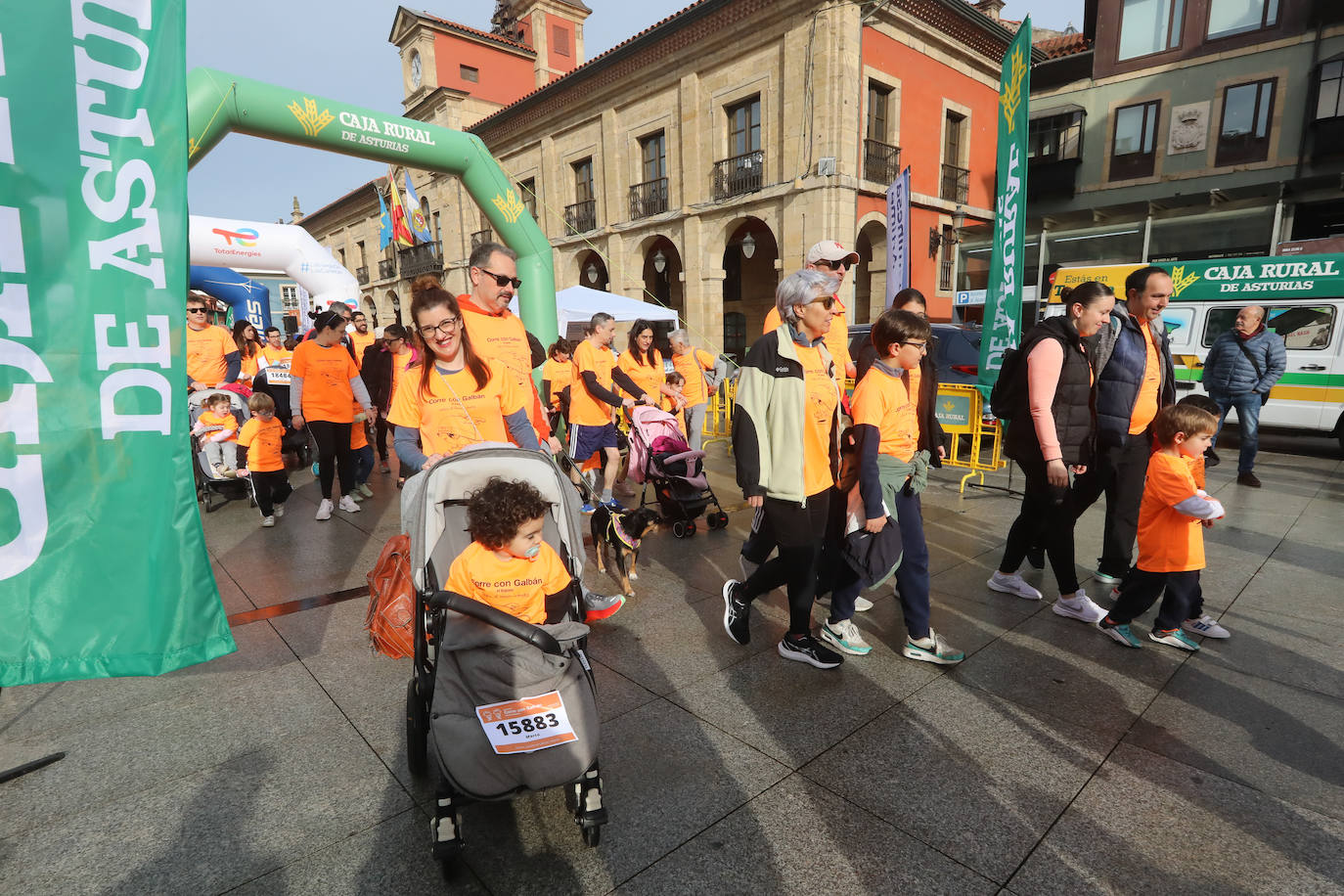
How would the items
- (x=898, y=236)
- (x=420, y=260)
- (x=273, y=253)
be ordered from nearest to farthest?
(x=898, y=236) < (x=273, y=253) < (x=420, y=260)

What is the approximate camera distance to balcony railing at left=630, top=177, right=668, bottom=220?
2025 centimetres

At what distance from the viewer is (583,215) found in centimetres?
2320

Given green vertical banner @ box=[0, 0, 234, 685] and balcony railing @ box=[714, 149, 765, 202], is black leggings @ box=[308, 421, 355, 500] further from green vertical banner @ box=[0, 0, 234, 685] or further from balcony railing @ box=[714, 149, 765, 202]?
balcony railing @ box=[714, 149, 765, 202]

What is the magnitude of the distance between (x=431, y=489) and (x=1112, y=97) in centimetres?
2403

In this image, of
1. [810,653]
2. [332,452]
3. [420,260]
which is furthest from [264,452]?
[420,260]

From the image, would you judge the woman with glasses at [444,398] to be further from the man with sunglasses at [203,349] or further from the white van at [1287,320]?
the white van at [1287,320]

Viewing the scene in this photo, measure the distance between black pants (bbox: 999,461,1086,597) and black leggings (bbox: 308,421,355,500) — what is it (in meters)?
5.98

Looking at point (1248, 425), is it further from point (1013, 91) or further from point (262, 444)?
point (262, 444)

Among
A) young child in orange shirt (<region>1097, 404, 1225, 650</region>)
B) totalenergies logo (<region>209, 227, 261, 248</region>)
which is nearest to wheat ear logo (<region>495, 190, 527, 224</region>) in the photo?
totalenergies logo (<region>209, 227, 261, 248</region>)

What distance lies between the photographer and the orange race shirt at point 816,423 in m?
3.30

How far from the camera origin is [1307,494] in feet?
22.1

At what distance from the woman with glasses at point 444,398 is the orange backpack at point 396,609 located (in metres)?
0.50

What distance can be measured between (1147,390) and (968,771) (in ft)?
9.04

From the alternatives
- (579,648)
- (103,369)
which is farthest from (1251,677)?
(103,369)
